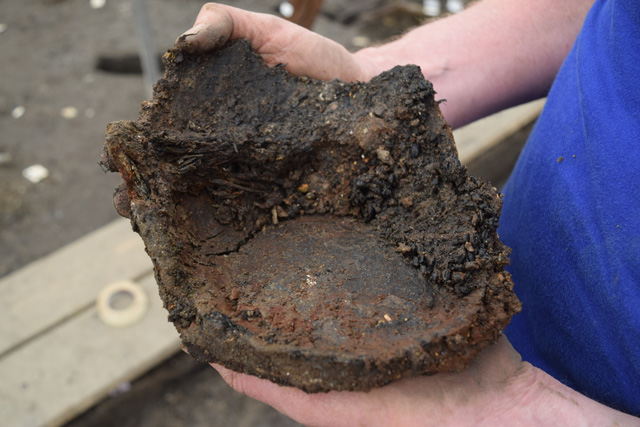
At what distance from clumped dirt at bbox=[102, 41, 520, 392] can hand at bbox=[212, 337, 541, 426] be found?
0.52 ft

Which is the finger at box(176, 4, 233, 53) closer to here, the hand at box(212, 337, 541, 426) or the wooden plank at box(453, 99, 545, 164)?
the hand at box(212, 337, 541, 426)

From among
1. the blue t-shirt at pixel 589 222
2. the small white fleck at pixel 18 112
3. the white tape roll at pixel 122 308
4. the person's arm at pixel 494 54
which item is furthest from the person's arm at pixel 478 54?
the small white fleck at pixel 18 112

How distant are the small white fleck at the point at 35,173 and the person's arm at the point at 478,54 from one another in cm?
316

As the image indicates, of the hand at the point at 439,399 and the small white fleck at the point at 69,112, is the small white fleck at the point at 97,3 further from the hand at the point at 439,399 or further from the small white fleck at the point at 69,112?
the hand at the point at 439,399

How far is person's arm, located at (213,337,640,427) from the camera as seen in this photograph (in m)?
1.29

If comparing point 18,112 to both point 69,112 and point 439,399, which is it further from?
point 439,399

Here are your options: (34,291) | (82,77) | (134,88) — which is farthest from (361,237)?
(82,77)

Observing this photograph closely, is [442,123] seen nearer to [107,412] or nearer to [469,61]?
[469,61]

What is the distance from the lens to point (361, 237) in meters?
1.50

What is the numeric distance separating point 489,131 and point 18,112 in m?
4.03

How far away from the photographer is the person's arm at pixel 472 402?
4.23ft

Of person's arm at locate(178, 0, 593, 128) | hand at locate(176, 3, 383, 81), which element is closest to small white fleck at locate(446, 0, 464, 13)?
person's arm at locate(178, 0, 593, 128)

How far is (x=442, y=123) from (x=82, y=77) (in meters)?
4.61

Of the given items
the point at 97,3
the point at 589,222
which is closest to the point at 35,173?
the point at 97,3
